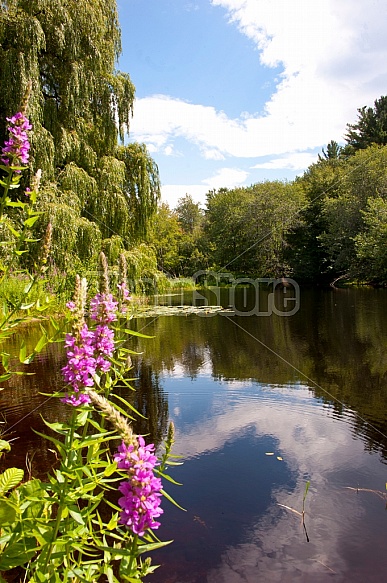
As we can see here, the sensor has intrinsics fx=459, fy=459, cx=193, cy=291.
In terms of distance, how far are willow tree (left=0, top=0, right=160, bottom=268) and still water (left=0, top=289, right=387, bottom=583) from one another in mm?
3986

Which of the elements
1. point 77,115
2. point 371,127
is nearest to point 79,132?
point 77,115

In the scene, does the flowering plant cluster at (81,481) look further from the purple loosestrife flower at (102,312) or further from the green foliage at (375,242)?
the green foliage at (375,242)

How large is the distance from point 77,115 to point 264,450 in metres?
11.1

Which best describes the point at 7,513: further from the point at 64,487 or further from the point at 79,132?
the point at 79,132

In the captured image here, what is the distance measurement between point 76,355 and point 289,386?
221 inches

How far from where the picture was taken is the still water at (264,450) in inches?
114

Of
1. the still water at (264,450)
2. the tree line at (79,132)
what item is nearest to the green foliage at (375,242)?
the tree line at (79,132)

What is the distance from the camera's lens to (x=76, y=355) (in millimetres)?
1566

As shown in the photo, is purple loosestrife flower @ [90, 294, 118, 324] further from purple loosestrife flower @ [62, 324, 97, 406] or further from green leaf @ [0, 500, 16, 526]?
green leaf @ [0, 500, 16, 526]

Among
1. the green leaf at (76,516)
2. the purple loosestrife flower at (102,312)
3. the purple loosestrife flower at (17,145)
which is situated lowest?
the green leaf at (76,516)

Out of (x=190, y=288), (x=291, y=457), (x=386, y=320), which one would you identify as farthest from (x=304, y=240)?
(x=291, y=457)

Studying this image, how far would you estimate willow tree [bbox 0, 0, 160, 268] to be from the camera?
10.8 metres

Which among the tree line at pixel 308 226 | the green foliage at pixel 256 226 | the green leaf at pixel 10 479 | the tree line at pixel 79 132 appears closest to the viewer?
the green leaf at pixel 10 479

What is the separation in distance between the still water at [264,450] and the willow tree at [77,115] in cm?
399
